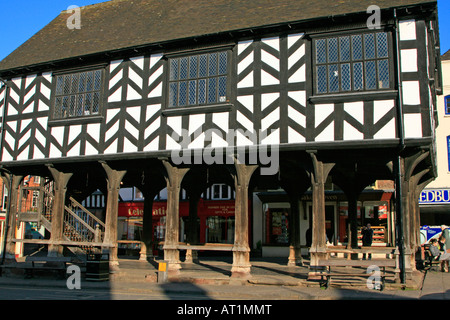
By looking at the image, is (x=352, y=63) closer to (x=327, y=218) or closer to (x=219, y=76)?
(x=219, y=76)

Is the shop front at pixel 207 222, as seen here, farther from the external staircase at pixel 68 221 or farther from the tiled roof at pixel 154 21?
the tiled roof at pixel 154 21

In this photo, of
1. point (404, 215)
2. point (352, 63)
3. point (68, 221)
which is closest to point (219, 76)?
point (352, 63)

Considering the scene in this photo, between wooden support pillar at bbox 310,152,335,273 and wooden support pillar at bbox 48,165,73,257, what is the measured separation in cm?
933

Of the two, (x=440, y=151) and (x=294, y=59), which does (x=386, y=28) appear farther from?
(x=440, y=151)

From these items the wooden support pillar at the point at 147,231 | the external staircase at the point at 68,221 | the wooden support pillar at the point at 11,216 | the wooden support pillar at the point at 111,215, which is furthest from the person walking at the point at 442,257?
the wooden support pillar at the point at 11,216

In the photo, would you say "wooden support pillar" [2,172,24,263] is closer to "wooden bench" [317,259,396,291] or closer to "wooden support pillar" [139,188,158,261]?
"wooden support pillar" [139,188,158,261]

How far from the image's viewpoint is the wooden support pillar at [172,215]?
14.9 m

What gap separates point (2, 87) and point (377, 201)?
60.5 ft

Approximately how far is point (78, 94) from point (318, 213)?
9.83 meters

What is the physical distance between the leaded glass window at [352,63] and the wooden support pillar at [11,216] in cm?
1238

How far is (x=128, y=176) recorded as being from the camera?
784 inches
